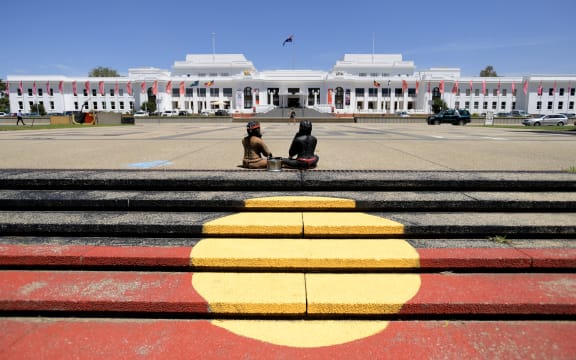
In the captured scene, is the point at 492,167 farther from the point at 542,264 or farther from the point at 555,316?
the point at 555,316

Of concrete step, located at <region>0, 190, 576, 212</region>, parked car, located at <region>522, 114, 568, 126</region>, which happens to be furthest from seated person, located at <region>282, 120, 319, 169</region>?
parked car, located at <region>522, 114, 568, 126</region>

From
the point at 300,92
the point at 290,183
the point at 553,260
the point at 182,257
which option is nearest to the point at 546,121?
the point at 553,260

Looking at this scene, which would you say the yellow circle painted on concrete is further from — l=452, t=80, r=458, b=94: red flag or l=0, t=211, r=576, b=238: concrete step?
l=452, t=80, r=458, b=94: red flag

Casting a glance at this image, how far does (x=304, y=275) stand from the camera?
311 centimetres

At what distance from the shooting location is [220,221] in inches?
146

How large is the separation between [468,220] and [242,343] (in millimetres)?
2766

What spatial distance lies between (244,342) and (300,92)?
96.9m

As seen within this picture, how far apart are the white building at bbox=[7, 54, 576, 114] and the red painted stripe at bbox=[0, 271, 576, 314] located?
91.3 meters

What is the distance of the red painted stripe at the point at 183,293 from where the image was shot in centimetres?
268

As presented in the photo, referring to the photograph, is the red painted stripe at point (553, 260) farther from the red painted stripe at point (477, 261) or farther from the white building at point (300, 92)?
the white building at point (300, 92)

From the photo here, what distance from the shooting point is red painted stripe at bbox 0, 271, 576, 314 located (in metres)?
2.68

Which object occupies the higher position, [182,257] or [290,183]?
[290,183]

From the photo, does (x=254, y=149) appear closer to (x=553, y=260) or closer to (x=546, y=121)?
(x=553, y=260)

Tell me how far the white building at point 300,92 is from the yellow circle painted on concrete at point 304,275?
9092 cm
